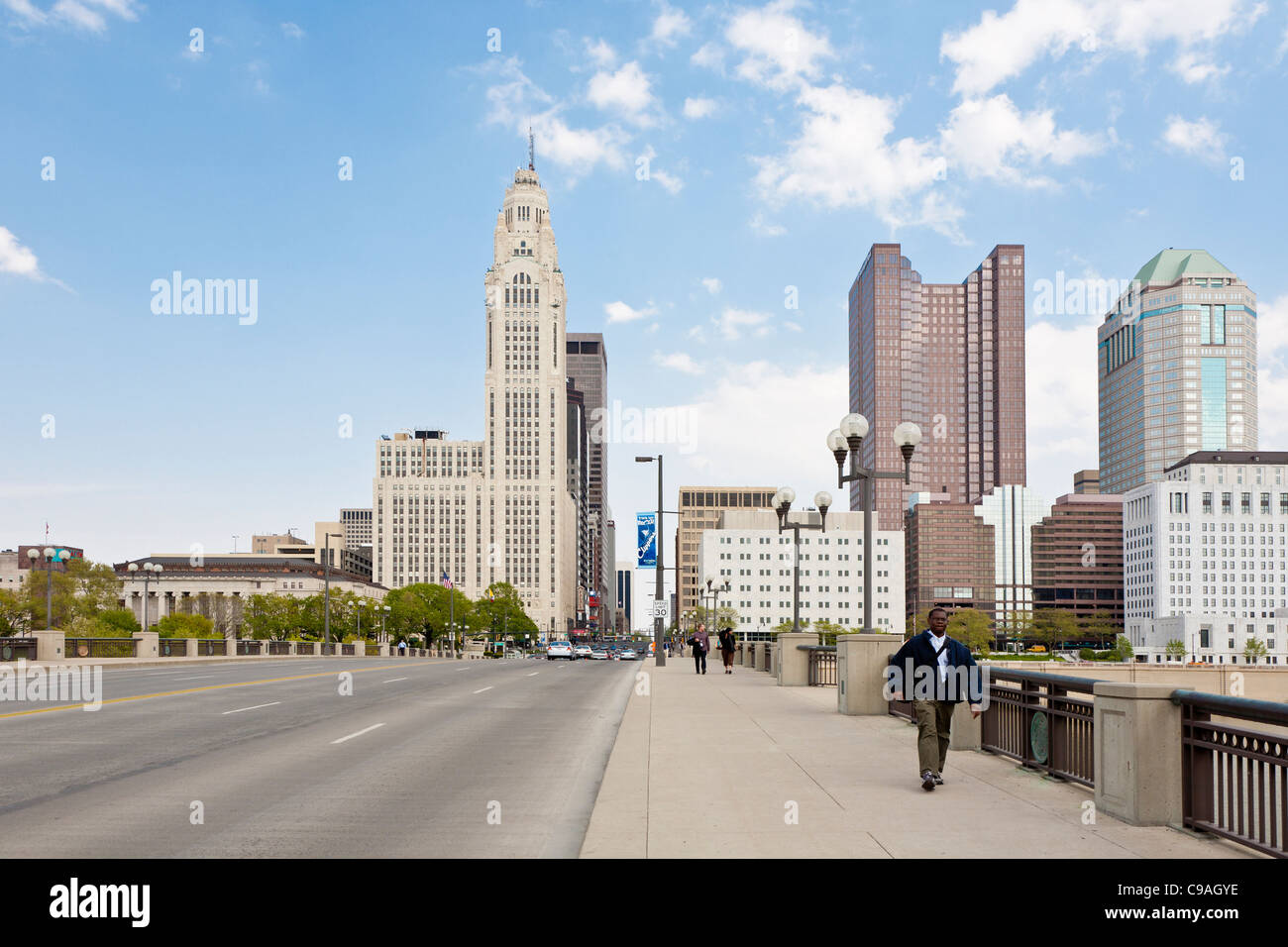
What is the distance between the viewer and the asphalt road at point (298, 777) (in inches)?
330

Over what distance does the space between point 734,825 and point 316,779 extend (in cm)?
507

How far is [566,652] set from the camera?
74750 mm

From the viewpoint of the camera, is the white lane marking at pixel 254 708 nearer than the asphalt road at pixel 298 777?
No

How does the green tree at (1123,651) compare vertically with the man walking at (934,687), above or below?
below

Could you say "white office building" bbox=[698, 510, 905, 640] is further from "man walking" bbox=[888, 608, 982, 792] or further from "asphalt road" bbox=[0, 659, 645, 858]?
"man walking" bbox=[888, 608, 982, 792]

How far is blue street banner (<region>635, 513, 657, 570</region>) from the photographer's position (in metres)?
45.8

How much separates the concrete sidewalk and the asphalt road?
2.19 feet

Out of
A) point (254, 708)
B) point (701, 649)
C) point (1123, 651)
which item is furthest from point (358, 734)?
point (1123, 651)

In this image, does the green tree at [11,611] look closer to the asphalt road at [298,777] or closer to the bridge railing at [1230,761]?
the asphalt road at [298,777]

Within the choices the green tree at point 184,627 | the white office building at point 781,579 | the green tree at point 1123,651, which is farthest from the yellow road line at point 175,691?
the white office building at point 781,579

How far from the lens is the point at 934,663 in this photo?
10.7m

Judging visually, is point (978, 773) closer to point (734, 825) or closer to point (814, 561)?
point (734, 825)
